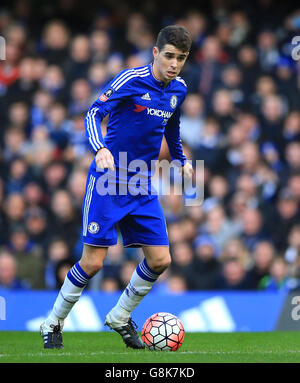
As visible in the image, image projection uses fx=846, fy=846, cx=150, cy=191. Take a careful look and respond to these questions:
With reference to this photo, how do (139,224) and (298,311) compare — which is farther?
(298,311)

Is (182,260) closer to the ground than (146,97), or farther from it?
closer to the ground

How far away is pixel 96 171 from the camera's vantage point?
6680 millimetres

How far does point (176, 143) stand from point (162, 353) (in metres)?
1.82

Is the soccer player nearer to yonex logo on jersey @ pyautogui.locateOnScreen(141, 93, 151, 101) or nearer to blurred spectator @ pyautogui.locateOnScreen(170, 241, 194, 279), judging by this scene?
yonex logo on jersey @ pyautogui.locateOnScreen(141, 93, 151, 101)

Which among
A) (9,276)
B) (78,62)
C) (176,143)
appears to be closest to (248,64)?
(78,62)

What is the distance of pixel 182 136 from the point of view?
12367mm

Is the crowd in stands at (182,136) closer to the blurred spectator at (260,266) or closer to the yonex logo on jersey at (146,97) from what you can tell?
the blurred spectator at (260,266)

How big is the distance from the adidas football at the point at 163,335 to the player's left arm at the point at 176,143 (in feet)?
4.12

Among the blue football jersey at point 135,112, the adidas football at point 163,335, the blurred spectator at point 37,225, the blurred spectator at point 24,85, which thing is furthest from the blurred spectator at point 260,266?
the blurred spectator at point 24,85

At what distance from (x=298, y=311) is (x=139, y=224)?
11.1ft

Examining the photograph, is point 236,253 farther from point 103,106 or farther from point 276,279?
point 103,106
